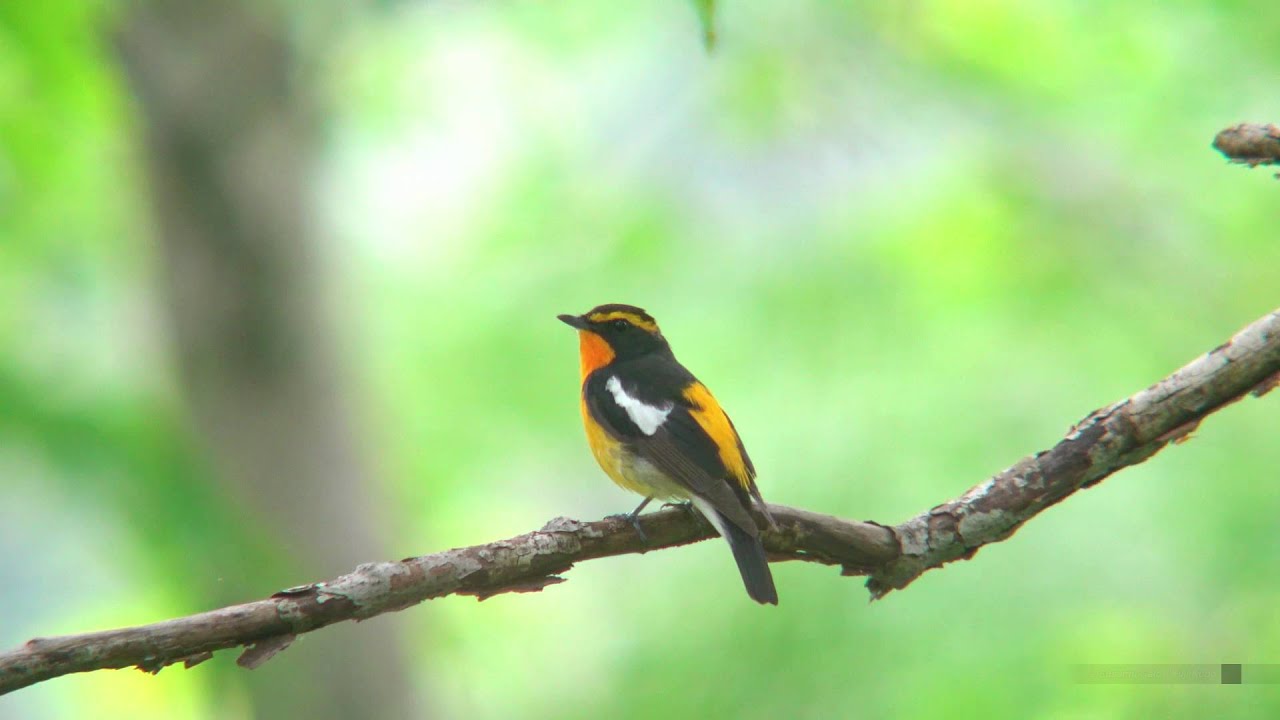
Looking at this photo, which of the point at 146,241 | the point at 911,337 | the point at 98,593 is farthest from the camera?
the point at 911,337

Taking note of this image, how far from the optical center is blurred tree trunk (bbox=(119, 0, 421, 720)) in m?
6.38

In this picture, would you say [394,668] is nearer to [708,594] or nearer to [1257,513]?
[708,594]

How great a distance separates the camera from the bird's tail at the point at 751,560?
3773 mm

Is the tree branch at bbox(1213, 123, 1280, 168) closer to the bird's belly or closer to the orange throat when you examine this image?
the bird's belly

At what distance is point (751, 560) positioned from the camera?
3.81 m

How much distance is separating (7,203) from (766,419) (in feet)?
17.4

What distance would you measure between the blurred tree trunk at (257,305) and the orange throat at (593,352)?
1.99 m

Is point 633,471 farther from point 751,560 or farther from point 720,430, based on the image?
point 751,560

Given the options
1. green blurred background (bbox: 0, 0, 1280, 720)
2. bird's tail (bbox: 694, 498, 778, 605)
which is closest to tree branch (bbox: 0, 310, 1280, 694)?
bird's tail (bbox: 694, 498, 778, 605)

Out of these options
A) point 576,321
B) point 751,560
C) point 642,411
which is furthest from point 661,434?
point 576,321

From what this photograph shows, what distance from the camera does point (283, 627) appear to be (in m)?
2.49

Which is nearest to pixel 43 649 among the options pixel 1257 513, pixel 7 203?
pixel 1257 513

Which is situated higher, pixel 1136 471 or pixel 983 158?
pixel 983 158

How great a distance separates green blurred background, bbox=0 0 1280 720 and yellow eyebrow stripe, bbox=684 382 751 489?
1.89 metres
